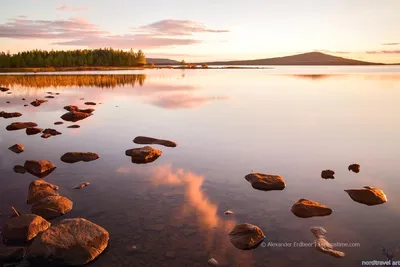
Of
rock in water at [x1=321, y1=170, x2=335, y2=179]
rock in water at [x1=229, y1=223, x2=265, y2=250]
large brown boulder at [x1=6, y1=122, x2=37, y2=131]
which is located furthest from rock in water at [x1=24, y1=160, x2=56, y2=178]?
rock in water at [x1=321, y1=170, x2=335, y2=179]

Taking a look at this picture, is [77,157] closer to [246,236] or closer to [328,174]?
[246,236]

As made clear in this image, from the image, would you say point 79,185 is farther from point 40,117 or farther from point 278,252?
point 40,117

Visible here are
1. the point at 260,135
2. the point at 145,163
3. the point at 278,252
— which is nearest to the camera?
the point at 278,252

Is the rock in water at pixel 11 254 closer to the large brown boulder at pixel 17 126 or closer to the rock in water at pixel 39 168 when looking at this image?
the rock in water at pixel 39 168

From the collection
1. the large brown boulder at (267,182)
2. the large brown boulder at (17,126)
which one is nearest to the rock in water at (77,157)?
the large brown boulder at (267,182)

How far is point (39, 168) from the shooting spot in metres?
14.6

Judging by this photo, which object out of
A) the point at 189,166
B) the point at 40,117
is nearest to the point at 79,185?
the point at 189,166

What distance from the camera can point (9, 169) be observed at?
1516 centimetres

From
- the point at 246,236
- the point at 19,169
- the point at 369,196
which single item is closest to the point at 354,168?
the point at 369,196

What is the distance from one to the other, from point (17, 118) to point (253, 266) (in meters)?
30.2

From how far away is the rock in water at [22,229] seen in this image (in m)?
8.88

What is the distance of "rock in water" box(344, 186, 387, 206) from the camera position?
11742 mm

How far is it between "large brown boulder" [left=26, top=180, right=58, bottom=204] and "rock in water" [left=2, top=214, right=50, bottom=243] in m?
2.19

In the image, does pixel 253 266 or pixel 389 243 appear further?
pixel 389 243
